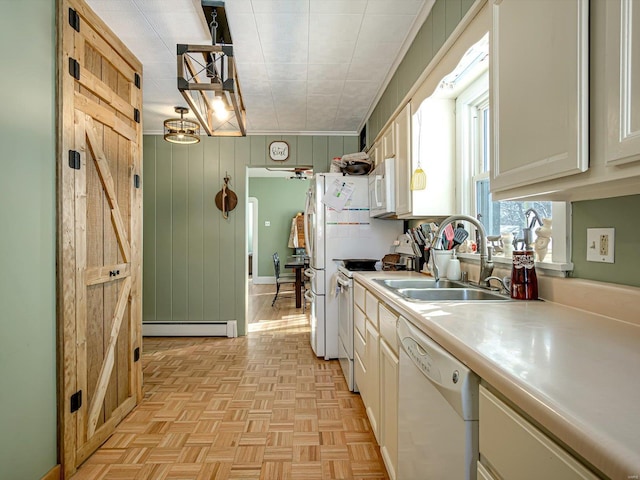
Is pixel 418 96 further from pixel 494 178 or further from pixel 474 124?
pixel 494 178

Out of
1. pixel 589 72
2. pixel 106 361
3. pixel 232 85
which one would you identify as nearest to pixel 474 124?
pixel 232 85

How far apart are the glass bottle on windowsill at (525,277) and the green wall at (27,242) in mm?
1907

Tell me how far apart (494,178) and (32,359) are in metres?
1.90

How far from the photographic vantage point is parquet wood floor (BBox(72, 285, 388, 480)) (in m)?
1.89

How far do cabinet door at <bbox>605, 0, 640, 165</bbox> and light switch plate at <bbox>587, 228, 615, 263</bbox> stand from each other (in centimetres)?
48

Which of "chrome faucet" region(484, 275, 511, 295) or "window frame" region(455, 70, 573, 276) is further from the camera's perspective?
"window frame" region(455, 70, 573, 276)

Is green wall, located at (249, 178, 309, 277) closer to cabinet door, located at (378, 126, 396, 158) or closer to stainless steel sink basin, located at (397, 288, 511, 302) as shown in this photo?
cabinet door, located at (378, 126, 396, 158)

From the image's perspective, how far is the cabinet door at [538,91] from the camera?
91cm

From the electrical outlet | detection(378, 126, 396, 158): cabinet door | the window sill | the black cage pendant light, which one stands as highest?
the black cage pendant light

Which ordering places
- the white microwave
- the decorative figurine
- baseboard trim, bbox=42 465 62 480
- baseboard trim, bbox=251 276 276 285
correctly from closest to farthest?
the decorative figurine < baseboard trim, bbox=42 465 62 480 < the white microwave < baseboard trim, bbox=251 276 276 285

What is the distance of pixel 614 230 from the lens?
3.91 feet

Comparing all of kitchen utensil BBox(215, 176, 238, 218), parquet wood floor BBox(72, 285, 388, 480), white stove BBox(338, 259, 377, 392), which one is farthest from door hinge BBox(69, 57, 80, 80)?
kitchen utensil BBox(215, 176, 238, 218)

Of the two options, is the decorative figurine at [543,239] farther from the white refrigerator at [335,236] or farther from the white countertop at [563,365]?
the white refrigerator at [335,236]

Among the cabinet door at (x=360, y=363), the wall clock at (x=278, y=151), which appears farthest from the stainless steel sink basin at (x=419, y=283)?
the wall clock at (x=278, y=151)
